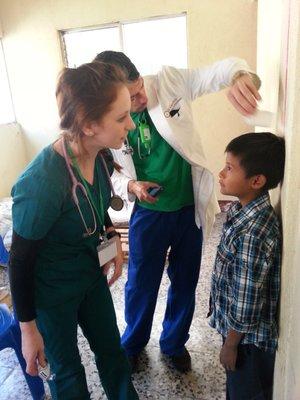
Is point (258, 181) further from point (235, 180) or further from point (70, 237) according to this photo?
point (70, 237)

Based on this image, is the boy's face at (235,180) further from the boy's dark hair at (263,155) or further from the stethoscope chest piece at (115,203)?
the stethoscope chest piece at (115,203)

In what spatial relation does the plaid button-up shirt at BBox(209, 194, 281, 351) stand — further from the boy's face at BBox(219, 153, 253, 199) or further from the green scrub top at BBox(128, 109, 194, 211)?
A: the green scrub top at BBox(128, 109, 194, 211)

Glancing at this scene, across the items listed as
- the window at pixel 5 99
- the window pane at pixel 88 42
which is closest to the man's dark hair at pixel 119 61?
the window pane at pixel 88 42

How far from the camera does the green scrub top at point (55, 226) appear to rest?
2.58ft

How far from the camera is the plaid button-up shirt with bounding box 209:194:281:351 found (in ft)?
2.80

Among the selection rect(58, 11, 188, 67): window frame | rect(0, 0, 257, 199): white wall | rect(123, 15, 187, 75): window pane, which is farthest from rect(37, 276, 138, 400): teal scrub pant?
rect(58, 11, 188, 67): window frame

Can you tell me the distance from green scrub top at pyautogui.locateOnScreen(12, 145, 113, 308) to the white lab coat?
0.31 meters

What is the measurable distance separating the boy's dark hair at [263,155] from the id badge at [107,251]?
48 centimetres

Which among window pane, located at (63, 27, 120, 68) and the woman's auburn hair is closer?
the woman's auburn hair

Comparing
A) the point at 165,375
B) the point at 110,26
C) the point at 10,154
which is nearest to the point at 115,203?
the point at 165,375

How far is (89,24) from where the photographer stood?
344 cm

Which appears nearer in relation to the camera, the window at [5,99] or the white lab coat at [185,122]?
the white lab coat at [185,122]

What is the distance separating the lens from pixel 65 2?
3.44 m

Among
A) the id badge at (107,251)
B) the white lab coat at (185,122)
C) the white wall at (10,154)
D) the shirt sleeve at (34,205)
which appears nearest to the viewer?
the shirt sleeve at (34,205)
